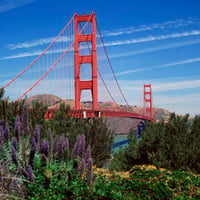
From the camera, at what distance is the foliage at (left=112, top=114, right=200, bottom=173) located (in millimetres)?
10883

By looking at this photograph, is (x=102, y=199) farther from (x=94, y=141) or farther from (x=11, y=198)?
(x=94, y=141)

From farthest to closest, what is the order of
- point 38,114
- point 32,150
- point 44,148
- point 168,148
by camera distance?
point 38,114 < point 168,148 < point 44,148 < point 32,150

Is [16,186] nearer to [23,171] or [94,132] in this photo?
[23,171]

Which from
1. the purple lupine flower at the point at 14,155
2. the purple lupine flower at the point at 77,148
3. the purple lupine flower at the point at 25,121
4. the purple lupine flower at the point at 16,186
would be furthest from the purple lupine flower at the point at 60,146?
the purple lupine flower at the point at 16,186

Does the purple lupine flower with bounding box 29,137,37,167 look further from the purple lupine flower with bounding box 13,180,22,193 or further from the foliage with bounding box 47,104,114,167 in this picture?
the foliage with bounding box 47,104,114,167

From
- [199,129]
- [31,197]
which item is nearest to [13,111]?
[31,197]

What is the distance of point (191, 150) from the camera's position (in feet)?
36.3

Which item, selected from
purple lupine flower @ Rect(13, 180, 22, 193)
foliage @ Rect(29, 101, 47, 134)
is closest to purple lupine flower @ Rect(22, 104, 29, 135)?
purple lupine flower @ Rect(13, 180, 22, 193)

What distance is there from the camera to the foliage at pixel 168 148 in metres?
10.9

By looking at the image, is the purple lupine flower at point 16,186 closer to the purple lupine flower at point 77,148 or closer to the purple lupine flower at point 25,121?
the purple lupine flower at point 25,121

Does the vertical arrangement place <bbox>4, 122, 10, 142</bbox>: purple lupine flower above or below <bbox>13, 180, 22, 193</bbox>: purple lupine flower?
above

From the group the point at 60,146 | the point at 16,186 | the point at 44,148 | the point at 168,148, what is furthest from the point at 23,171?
the point at 168,148

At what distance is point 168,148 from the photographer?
36.9 feet

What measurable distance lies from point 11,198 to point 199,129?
32.4 ft
